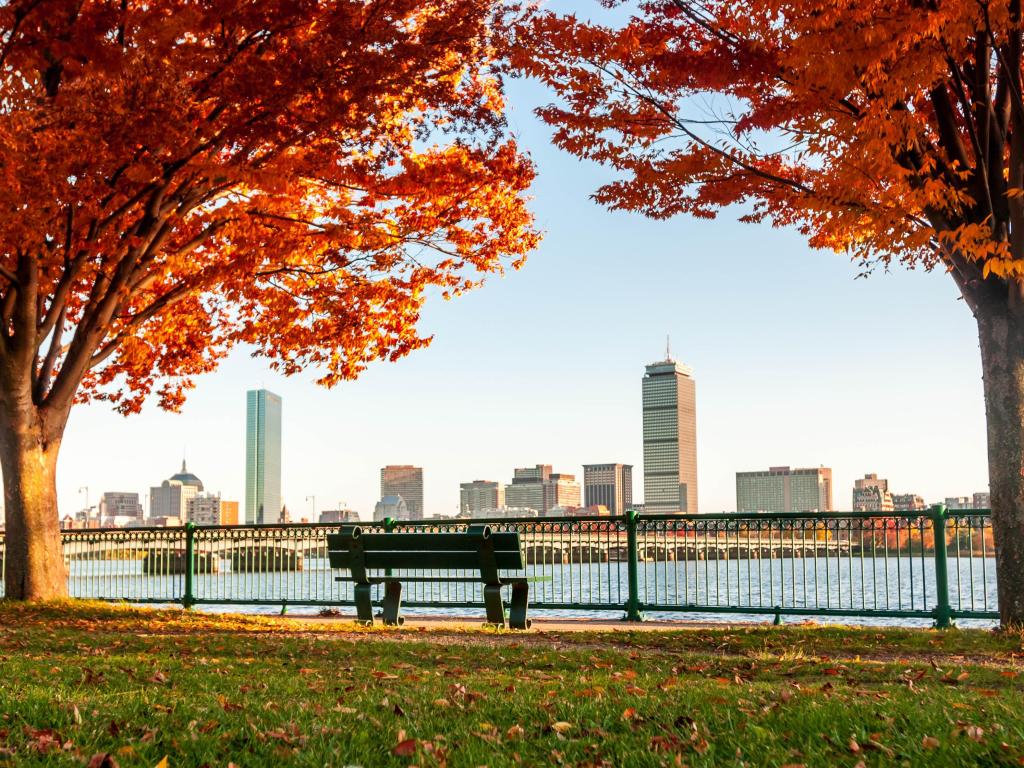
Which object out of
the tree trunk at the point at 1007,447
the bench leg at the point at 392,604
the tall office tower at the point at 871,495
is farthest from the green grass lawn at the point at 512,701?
the tall office tower at the point at 871,495

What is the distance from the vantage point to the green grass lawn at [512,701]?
4.25 m

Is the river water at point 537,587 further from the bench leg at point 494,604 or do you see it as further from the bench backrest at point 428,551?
the bench backrest at point 428,551

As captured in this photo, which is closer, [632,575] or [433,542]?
[433,542]

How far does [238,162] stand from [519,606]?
269 inches

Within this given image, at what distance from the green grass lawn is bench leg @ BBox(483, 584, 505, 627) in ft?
4.73

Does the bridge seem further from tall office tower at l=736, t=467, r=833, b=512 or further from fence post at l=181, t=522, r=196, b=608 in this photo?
tall office tower at l=736, t=467, r=833, b=512

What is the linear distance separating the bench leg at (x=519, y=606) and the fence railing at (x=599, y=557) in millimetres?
199

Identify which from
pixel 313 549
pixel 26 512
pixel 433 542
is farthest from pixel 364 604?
pixel 26 512

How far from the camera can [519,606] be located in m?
11.2

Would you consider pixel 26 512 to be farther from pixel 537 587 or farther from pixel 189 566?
pixel 537 587

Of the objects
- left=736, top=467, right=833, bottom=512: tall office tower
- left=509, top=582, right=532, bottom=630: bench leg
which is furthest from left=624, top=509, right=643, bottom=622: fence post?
left=736, top=467, right=833, bottom=512: tall office tower

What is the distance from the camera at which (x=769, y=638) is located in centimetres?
962

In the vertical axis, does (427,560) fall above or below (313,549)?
above

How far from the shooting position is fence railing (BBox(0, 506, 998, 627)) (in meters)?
11.8
